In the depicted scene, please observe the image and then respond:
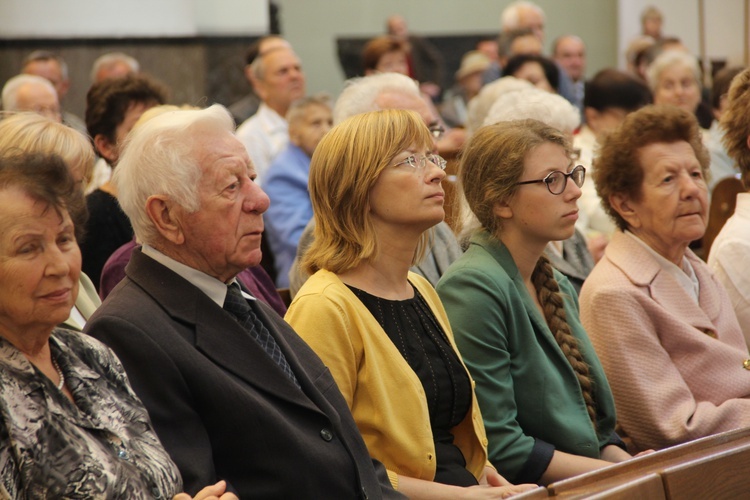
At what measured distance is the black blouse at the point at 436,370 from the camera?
8.13 feet

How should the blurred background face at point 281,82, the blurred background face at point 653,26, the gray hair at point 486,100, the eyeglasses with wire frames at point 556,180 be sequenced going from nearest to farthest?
the eyeglasses with wire frames at point 556,180 < the gray hair at point 486,100 < the blurred background face at point 281,82 < the blurred background face at point 653,26

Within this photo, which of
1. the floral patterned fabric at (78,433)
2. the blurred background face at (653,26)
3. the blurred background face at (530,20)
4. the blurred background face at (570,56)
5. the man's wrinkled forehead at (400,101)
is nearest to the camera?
the floral patterned fabric at (78,433)

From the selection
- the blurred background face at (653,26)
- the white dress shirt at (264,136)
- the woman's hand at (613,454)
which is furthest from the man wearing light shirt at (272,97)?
the blurred background face at (653,26)

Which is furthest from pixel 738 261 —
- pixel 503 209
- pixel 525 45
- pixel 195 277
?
pixel 525 45

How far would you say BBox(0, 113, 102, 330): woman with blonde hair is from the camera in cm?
291

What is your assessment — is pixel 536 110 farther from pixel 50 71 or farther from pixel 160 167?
pixel 50 71

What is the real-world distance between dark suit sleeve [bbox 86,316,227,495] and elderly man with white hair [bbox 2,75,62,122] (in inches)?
142

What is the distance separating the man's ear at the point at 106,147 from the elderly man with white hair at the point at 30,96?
1448mm

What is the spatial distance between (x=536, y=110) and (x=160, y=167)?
1.99 metres

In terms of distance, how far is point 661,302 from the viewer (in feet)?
10.0

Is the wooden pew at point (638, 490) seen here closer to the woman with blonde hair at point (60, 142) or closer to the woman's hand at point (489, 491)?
the woman's hand at point (489, 491)

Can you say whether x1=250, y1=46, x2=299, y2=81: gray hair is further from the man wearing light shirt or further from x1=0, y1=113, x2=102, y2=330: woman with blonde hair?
x1=0, y1=113, x2=102, y2=330: woman with blonde hair

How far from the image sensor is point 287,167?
4887 millimetres

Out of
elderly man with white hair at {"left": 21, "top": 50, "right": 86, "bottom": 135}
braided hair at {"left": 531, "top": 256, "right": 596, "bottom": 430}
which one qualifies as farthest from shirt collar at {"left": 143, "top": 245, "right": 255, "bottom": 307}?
elderly man with white hair at {"left": 21, "top": 50, "right": 86, "bottom": 135}
